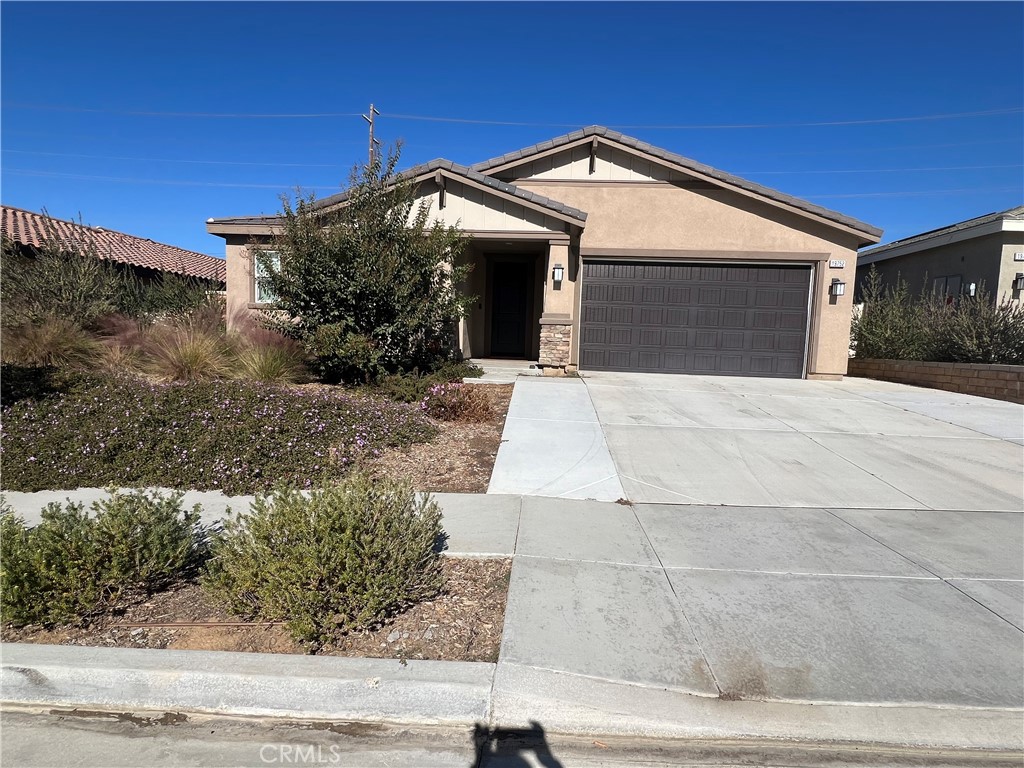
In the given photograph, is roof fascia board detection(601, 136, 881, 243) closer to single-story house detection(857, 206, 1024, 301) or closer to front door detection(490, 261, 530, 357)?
front door detection(490, 261, 530, 357)

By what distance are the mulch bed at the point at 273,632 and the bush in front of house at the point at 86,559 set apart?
4.6 inches

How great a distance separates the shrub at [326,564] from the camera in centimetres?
347

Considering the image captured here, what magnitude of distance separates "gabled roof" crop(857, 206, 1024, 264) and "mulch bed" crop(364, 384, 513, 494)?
15864mm

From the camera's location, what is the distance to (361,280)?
9.10m

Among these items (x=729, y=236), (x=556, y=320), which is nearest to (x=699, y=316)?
(x=729, y=236)

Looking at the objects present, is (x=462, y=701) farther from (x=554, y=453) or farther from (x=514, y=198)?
(x=514, y=198)

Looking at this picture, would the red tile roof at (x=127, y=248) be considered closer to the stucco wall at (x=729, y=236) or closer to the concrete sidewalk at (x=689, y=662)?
the stucco wall at (x=729, y=236)

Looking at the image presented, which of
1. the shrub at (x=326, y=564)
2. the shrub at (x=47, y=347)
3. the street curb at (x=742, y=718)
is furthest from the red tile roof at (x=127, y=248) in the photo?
the street curb at (x=742, y=718)

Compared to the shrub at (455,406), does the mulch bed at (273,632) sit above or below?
below

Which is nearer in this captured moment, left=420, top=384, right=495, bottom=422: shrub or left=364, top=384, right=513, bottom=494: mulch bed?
left=364, top=384, right=513, bottom=494: mulch bed

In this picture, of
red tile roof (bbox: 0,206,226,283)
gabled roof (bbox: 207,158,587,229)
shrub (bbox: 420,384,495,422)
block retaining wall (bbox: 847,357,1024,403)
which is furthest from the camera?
red tile roof (bbox: 0,206,226,283)

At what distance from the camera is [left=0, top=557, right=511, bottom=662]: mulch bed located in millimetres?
3369

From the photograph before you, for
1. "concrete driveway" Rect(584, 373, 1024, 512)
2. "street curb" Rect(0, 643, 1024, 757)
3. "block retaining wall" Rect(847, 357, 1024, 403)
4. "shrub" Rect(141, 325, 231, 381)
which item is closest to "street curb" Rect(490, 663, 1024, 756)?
"street curb" Rect(0, 643, 1024, 757)

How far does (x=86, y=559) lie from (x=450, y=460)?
375 centimetres
